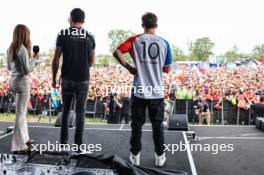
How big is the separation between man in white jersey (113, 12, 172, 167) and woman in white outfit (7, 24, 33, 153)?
0.84 m

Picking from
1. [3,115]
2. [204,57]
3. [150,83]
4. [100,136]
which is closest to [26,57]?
[150,83]

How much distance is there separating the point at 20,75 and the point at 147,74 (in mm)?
1180

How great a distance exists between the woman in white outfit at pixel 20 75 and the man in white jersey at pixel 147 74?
2.76ft

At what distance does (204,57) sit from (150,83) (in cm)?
4297

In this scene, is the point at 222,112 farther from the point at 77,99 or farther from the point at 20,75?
the point at 20,75

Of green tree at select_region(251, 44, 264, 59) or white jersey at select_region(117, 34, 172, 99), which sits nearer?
white jersey at select_region(117, 34, 172, 99)

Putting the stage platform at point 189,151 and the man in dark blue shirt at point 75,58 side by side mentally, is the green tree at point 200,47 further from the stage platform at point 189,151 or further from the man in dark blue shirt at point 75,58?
the man in dark blue shirt at point 75,58

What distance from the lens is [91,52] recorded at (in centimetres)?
295

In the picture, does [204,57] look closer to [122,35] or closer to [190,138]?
[122,35]

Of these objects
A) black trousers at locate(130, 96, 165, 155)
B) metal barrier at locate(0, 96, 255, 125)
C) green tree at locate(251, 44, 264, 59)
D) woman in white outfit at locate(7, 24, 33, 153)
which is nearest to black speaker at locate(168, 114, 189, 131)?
black trousers at locate(130, 96, 165, 155)

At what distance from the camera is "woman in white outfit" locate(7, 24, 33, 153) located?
2.98 metres

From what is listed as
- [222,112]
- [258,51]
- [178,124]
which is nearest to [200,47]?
[258,51]

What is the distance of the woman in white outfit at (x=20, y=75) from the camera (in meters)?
2.98

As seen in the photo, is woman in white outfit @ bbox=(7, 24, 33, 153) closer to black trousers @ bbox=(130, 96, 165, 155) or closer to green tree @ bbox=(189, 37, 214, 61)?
black trousers @ bbox=(130, 96, 165, 155)
